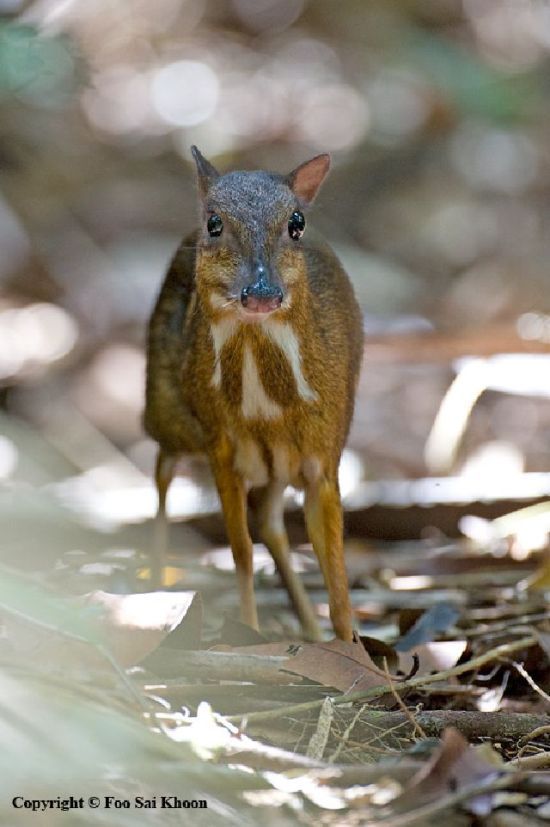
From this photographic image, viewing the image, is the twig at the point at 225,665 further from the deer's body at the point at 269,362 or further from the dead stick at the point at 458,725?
the deer's body at the point at 269,362

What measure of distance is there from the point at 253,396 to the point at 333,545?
2.43 ft

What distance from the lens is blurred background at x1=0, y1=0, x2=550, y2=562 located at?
8.29 m

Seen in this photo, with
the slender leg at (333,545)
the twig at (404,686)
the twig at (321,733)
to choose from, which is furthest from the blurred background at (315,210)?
the twig at (321,733)

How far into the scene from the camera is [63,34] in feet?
21.0

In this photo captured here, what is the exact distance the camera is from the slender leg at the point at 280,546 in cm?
614

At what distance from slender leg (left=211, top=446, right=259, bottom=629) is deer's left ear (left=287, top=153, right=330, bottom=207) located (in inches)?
43.2

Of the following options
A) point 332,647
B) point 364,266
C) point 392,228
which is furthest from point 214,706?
point 392,228

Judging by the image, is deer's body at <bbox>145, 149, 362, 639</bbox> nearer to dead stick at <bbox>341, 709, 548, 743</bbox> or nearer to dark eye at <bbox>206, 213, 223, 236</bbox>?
dark eye at <bbox>206, 213, 223, 236</bbox>

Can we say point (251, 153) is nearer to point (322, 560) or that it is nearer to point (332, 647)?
point (322, 560)

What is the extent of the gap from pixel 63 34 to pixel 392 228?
7168mm

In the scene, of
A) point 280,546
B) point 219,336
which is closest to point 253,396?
point 219,336

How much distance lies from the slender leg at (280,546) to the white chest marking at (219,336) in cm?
82

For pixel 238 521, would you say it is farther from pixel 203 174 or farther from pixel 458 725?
pixel 458 725

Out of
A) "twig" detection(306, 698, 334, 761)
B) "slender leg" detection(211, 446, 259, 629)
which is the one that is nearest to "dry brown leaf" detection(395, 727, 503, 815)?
"twig" detection(306, 698, 334, 761)
